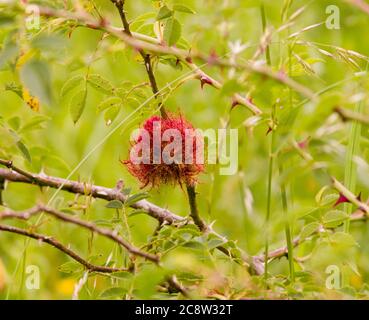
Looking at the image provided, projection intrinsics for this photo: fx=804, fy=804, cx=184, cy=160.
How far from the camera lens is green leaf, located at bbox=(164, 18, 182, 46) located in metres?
1.58

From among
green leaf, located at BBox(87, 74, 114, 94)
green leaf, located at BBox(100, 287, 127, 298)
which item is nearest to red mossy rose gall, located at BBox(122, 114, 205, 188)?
green leaf, located at BBox(87, 74, 114, 94)

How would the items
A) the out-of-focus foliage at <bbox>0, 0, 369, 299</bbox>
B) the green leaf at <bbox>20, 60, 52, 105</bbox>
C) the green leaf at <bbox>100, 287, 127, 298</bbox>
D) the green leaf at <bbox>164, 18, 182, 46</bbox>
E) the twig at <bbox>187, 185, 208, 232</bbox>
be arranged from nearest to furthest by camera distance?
the green leaf at <bbox>20, 60, 52, 105</bbox> → the out-of-focus foliage at <bbox>0, 0, 369, 299</bbox> → the green leaf at <bbox>100, 287, 127, 298</bbox> → the green leaf at <bbox>164, 18, 182, 46</bbox> → the twig at <bbox>187, 185, 208, 232</bbox>

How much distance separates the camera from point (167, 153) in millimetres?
1711

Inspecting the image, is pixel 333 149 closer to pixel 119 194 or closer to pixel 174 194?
pixel 119 194

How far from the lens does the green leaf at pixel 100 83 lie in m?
1.78

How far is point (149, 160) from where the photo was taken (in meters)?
1.73

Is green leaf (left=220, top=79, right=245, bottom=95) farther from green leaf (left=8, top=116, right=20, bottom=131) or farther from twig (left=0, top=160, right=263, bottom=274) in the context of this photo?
green leaf (left=8, top=116, right=20, bottom=131)

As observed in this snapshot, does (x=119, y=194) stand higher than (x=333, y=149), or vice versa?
(x=119, y=194)

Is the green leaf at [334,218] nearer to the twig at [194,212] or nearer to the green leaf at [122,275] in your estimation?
the twig at [194,212]

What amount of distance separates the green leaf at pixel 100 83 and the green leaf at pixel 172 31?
0.78 ft

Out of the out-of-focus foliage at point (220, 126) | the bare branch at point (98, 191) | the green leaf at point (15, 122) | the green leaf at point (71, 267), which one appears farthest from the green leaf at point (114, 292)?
the green leaf at point (15, 122)

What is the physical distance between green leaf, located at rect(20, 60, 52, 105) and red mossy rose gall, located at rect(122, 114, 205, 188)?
553 millimetres
